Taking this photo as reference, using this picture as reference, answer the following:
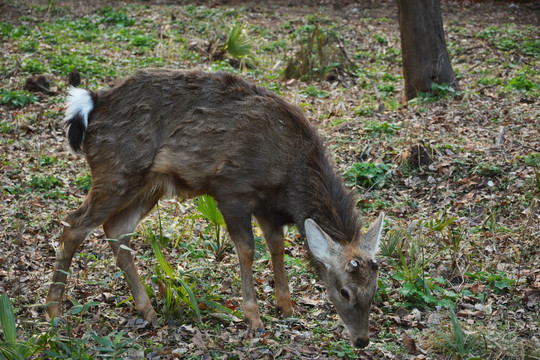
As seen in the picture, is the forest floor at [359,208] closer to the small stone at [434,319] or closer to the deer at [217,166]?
the small stone at [434,319]

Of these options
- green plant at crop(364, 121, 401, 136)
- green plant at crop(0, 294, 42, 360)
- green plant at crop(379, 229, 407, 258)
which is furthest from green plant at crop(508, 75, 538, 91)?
green plant at crop(0, 294, 42, 360)

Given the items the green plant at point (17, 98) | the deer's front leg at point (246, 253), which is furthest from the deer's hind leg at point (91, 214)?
the green plant at point (17, 98)

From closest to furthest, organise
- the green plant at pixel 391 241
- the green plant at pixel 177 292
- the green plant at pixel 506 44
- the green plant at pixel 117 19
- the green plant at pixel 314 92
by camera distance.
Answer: the green plant at pixel 177 292 → the green plant at pixel 391 241 → the green plant at pixel 314 92 → the green plant at pixel 506 44 → the green plant at pixel 117 19

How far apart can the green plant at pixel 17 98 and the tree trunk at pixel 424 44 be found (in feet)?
21.4

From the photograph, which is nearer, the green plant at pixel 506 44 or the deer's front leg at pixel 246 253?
the deer's front leg at pixel 246 253

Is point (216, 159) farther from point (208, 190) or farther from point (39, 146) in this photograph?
point (39, 146)

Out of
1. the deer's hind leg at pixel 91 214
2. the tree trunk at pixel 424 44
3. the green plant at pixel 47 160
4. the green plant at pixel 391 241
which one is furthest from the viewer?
the tree trunk at pixel 424 44

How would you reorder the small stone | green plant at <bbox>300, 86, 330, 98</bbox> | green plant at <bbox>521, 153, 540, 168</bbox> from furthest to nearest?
green plant at <bbox>300, 86, 330, 98</bbox>, green plant at <bbox>521, 153, 540, 168</bbox>, the small stone

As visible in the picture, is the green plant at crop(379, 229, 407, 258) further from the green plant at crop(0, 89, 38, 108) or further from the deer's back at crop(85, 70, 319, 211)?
the green plant at crop(0, 89, 38, 108)

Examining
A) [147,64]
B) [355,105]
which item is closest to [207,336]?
[355,105]

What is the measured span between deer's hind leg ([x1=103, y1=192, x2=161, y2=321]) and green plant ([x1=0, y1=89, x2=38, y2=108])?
541cm

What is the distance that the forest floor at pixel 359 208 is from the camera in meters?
5.12

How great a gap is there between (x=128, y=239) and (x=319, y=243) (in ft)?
6.36

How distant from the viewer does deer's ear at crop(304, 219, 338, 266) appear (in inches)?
199
